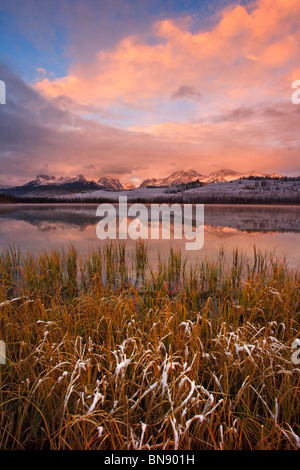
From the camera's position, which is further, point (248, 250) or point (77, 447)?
point (248, 250)

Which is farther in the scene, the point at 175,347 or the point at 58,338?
the point at 58,338

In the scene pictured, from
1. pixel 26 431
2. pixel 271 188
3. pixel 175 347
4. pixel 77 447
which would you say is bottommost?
pixel 26 431

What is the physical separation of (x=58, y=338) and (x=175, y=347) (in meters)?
1.31

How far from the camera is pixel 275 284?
449cm

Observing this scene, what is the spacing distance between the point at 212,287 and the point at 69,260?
3508 millimetres

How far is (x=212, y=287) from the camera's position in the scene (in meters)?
4.98
